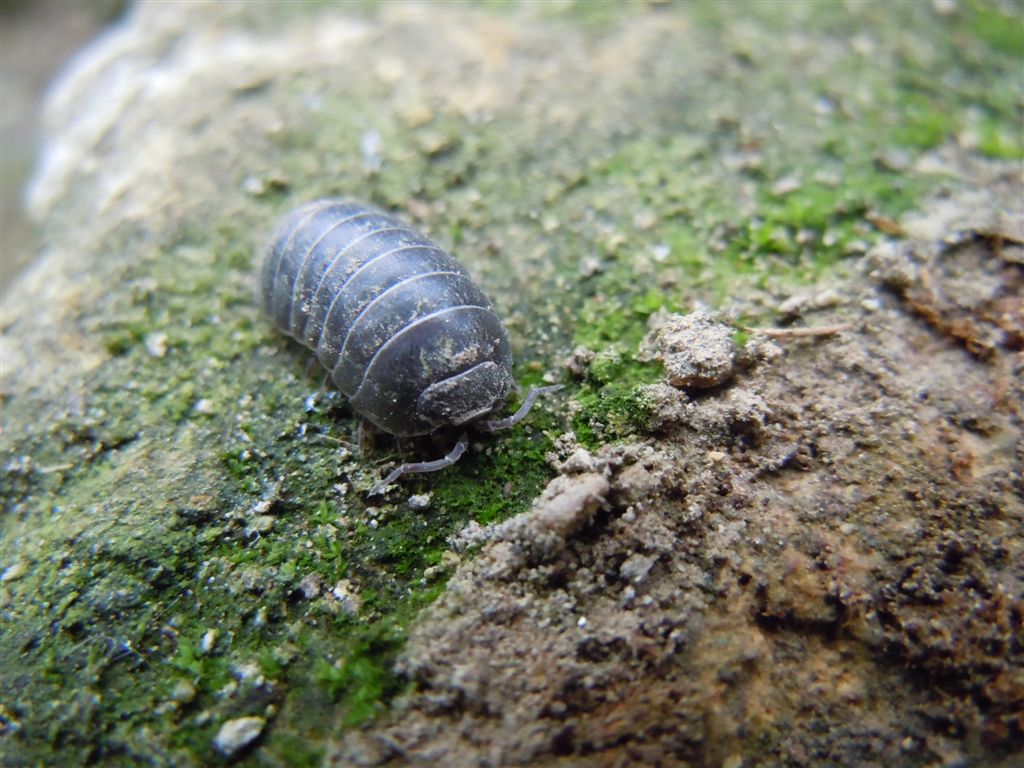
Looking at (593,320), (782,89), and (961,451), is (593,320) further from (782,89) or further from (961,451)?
(782,89)

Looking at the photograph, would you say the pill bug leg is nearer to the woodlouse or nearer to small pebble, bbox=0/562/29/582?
the woodlouse

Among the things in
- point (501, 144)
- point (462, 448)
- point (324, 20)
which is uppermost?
point (324, 20)

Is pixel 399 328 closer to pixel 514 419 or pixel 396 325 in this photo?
pixel 396 325

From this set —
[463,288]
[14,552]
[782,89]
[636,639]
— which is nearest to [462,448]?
[463,288]

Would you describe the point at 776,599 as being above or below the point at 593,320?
below

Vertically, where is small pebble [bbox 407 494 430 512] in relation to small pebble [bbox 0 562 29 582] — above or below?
below

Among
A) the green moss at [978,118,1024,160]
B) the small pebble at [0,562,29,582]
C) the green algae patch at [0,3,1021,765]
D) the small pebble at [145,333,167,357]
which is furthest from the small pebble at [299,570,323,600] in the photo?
the green moss at [978,118,1024,160]

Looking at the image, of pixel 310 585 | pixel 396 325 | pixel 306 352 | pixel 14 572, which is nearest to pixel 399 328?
pixel 396 325
